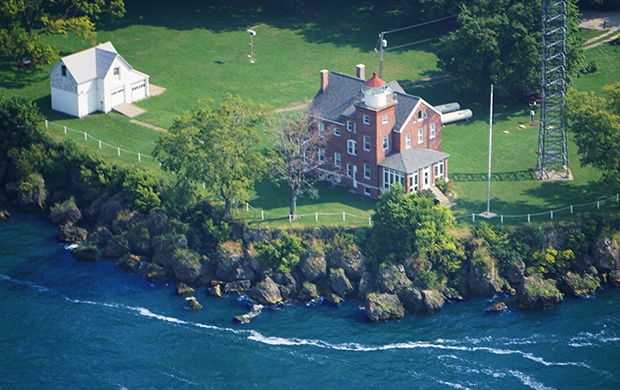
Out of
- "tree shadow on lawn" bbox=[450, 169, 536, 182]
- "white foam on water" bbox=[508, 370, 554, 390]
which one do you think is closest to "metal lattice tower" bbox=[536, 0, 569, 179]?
"tree shadow on lawn" bbox=[450, 169, 536, 182]

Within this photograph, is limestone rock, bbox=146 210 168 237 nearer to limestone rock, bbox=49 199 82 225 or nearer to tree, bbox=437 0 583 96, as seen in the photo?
limestone rock, bbox=49 199 82 225

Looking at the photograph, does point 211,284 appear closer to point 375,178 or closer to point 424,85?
point 375,178

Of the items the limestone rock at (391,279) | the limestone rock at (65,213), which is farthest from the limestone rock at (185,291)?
the limestone rock at (391,279)

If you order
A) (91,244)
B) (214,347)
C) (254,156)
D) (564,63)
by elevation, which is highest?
(564,63)

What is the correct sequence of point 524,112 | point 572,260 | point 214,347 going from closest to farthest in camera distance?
point 214,347 → point 572,260 → point 524,112

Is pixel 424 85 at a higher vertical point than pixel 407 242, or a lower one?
higher

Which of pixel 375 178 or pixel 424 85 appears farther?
pixel 424 85

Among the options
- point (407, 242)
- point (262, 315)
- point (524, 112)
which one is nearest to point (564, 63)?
point (524, 112)
